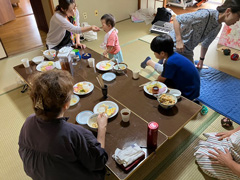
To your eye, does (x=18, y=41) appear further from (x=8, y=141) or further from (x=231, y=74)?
(x=231, y=74)

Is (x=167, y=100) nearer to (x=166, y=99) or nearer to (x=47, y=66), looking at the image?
(x=166, y=99)

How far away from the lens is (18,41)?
4.23m

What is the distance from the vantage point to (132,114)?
156 centimetres

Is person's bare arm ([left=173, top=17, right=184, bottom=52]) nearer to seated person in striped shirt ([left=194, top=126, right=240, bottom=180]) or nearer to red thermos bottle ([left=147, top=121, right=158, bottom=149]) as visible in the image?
seated person in striped shirt ([left=194, top=126, right=240, bottom=180])

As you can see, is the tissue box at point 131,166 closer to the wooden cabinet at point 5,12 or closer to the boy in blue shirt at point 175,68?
the boy in blue shirt at point 175,68

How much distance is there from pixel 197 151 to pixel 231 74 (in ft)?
5.82

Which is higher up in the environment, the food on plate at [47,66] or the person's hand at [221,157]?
the food on plate at [47,66]

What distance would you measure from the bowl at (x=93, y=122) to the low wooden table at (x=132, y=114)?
5 centimetres

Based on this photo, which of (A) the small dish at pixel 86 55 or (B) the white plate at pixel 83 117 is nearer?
(B) the white plate at pixel 83 117

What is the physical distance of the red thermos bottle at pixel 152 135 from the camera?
4.01ft

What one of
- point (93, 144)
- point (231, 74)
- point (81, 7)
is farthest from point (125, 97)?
point (81, 7)

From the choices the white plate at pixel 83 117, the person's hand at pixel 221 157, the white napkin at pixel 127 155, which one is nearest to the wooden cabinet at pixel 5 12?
the white plate at pixel 83 117

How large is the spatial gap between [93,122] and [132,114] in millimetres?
325

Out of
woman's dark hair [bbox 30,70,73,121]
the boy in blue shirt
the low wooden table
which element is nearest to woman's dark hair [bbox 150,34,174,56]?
the boy in blue shirt
